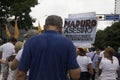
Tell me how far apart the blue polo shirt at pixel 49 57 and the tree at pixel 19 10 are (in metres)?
45.3

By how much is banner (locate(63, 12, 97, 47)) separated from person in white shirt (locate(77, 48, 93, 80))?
0.26m

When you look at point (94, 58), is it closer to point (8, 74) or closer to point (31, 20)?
point (8, 74)

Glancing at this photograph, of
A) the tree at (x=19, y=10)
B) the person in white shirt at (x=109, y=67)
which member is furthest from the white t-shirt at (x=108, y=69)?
the tree at (x=19, y=10)

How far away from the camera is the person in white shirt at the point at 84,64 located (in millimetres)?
12500

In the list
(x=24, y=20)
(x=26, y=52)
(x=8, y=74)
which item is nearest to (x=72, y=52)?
(x=26, y=52)

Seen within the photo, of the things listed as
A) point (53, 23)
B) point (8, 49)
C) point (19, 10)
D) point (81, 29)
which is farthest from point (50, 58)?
point (19, 10)

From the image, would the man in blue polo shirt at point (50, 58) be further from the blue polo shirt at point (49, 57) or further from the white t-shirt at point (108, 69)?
the white t-shirt at point (108, 69)

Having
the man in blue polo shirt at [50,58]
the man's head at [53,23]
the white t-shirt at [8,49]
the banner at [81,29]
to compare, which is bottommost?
the white t-shirt at [8,49]

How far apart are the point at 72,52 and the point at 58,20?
40cm

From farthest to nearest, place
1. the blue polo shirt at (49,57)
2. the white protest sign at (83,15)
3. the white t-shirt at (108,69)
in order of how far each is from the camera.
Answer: the white protest sign at (83,15), the white t-shirt at (108,69), the blue polo shirt at (49,57)

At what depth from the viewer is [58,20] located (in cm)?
557

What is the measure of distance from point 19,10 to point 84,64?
40.3m

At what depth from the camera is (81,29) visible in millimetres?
12852

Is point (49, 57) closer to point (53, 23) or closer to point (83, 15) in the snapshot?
point (53, 23)
